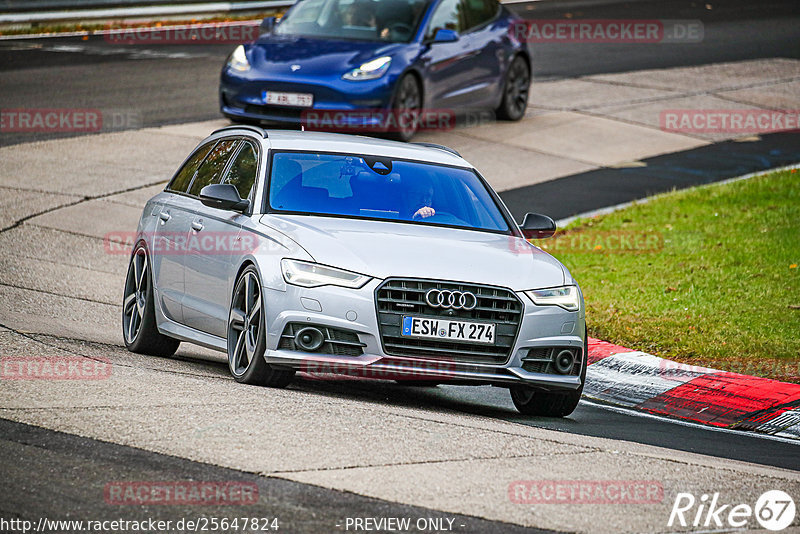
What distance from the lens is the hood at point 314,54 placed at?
1695 cm

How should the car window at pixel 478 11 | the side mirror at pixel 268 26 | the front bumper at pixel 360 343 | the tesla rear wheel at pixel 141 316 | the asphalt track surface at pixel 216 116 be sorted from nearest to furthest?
the asphalt track surface at pixel 216 116 → the front bumper at pixel 360 343 → the tesla rear wheel at pixel 141 316 → the side mirror at pixel 268 26 → the car window at pixel 478 11

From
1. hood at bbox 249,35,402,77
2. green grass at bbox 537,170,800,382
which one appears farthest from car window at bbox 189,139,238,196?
hood at bbox 249,35,402,77

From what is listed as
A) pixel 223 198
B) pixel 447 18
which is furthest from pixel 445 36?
pixel 223 198

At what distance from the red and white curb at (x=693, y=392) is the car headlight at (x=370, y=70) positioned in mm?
7380

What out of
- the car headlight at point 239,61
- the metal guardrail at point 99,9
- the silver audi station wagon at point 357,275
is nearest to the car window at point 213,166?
the silver audi station wagon at point 357,275

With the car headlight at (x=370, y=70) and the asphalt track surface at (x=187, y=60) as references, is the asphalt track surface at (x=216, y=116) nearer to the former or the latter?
the asphalt track surface at (x=187, y=60)

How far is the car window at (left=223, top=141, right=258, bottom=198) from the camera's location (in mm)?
9039

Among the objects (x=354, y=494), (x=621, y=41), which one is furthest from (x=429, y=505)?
(x=621, y=41)

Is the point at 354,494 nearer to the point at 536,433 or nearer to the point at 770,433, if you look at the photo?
the point at 536,433

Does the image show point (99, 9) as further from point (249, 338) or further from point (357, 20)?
point (249, 338)

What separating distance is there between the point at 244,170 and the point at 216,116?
33.6ft

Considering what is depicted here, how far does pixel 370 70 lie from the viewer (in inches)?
671

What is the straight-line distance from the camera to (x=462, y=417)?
7.84m

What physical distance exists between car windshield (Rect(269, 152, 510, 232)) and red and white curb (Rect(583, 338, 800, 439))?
61.0 inches
